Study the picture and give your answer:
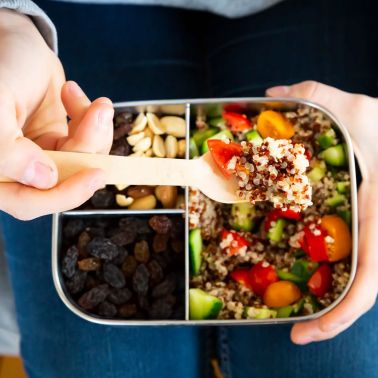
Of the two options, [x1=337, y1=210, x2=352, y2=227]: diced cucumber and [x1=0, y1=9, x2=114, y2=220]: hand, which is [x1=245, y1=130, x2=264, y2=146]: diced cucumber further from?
[x1=0, y1=9, x2=114, y2=220]: hand

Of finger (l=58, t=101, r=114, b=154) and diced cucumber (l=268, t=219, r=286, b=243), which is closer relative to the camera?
finger (l=58, t=101, r=114, b=154)

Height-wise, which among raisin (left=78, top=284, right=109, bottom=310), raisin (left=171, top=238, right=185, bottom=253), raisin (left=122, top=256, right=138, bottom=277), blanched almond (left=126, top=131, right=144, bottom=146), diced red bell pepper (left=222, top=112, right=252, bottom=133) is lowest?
raisin (left=78, top=284, right=109, bottom=310)

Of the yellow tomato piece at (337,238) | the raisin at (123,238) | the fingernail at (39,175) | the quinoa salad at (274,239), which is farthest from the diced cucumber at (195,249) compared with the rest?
the fingernail at (39,175)

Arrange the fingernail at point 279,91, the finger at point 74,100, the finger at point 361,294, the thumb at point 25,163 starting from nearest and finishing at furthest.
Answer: the thumb at point 25,163, the finger at point 74,100, the finger at point 361,294, the fingernail at point 279,91

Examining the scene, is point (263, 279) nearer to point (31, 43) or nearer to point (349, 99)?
point (349, 99)

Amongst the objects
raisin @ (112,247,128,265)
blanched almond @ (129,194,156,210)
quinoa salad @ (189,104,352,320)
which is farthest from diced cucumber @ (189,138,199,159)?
raisin @ (112,247,128,265)

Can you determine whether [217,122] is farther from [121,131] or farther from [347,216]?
[347,216]

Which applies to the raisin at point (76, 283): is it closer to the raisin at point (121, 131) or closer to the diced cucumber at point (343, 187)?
the raisin at point (121, 131)
